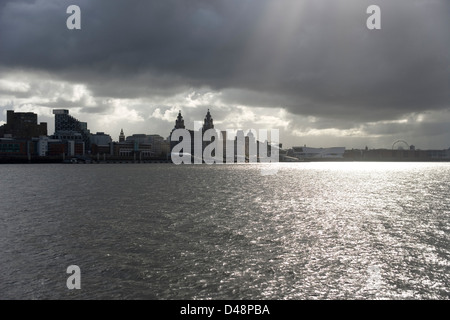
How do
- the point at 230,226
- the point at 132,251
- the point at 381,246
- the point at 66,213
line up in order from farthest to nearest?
the point at 66,213 → the point at 230,226 → the point at 381,246 → the point at 132,251

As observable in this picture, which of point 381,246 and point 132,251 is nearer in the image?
point 132,251

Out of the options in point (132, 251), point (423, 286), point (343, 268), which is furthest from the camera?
point (132, 251)

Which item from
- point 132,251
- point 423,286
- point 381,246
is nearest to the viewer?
point 423,286

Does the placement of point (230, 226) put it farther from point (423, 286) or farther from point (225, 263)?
point (423, 286)

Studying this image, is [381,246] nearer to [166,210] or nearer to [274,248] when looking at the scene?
[274,248]

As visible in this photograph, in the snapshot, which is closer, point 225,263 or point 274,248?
point 225,263
